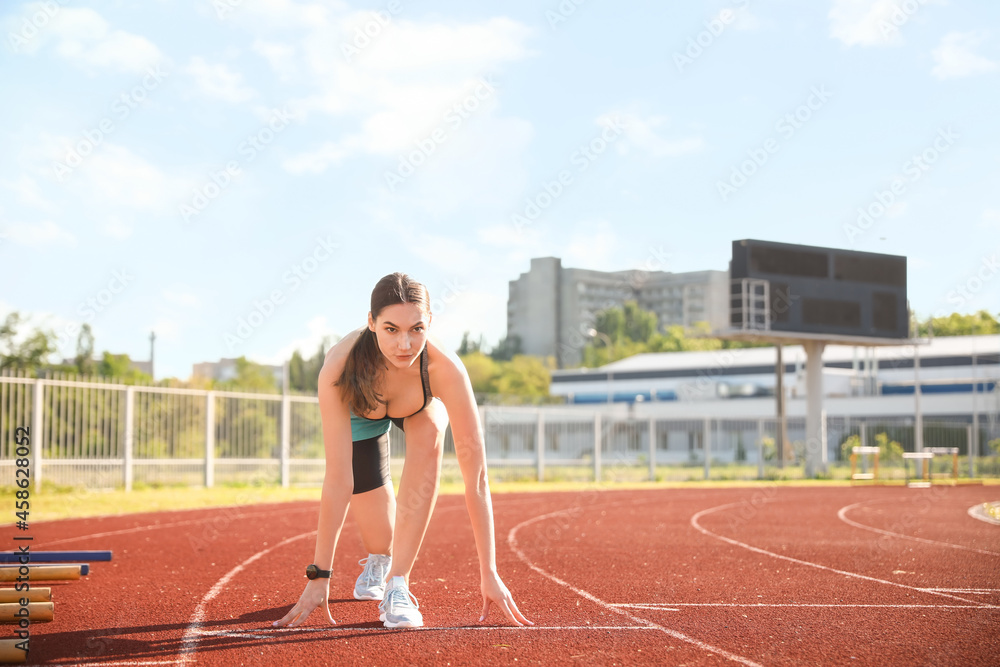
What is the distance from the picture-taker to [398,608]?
545cm

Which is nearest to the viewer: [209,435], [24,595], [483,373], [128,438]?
[24,595]

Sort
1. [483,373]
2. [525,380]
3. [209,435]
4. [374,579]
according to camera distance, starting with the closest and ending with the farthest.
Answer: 1. [374,579]
2. [209,435]
3. [525,380]
4. [483,373]

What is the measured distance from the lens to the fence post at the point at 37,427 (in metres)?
16.7

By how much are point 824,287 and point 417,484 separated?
29.8 meters

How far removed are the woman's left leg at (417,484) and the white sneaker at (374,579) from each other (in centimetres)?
78

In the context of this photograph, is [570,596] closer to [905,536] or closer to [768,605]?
[768,605]

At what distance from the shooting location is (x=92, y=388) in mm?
18188

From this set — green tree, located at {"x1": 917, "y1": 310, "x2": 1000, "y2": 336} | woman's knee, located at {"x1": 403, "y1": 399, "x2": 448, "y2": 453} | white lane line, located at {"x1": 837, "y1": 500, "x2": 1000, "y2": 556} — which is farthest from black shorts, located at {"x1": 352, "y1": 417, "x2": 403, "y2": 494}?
green tree, located at {"x1": 917, "y1": 310, "x2": 1000, "y2": 336}

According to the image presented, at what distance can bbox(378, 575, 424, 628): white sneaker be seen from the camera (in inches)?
213

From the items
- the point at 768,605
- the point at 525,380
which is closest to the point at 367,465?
the point at 768,605

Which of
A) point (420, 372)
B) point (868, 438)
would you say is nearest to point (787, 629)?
point (420, 372)

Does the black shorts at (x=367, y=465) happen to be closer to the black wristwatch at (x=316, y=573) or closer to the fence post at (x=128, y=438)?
the black wristwatch at (x=316, y=573)

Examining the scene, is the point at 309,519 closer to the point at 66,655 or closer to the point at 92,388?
the point at 92,388

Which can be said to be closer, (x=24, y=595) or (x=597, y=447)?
(x=24, y=595)
